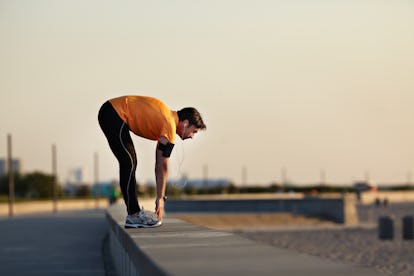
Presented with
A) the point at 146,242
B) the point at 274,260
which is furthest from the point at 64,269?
the point at 274,260

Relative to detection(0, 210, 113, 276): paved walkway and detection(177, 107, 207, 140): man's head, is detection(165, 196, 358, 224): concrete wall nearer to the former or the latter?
detection(0, 210, 113, 276): paved walkway

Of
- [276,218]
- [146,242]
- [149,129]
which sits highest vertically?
[149,129]

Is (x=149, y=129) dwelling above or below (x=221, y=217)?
above

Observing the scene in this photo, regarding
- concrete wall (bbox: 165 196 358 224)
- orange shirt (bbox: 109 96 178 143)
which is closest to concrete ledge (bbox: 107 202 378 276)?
orange shirt (bbox: 109 96 178 143)

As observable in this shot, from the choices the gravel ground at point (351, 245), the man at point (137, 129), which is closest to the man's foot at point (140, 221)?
the man at point (137, 129)

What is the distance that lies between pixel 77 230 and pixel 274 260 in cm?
1657

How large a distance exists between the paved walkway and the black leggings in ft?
6.18

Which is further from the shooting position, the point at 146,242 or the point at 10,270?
the point at 10,270

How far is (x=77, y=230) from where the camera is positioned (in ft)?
69.7

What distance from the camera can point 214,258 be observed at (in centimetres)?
540

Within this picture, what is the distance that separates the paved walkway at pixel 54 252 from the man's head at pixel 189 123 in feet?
8.18

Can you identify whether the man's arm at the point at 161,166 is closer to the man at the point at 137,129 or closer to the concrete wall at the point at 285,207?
the man at the point at 137,129

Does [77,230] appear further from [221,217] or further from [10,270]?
[221,217]

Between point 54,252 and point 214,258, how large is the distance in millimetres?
8769
